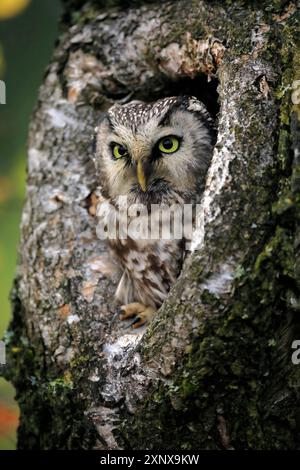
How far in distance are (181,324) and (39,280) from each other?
934 mm

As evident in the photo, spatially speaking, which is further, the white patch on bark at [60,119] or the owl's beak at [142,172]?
the white patch on bark at [60,119]

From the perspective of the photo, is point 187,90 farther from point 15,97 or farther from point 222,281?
point 15,97

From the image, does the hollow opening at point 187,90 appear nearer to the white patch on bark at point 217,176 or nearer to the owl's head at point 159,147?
the owl's head at point 159,147

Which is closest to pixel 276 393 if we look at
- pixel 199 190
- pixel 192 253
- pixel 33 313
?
pixel 192 253

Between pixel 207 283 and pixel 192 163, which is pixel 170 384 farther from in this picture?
pixel 192 163

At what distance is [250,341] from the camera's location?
1997 mm

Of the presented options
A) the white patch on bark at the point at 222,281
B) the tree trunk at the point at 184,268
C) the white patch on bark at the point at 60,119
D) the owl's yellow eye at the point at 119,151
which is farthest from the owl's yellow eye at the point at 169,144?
the white patch on bark at the point at 222,281

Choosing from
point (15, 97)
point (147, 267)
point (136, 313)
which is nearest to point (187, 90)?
point (147, 267)

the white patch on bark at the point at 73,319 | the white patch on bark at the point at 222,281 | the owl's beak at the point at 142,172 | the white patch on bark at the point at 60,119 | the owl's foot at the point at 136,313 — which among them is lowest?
the white patch on bark at the point at 222,281

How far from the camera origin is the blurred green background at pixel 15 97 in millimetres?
3703

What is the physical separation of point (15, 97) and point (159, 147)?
2082 mm

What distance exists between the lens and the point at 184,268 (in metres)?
2.14

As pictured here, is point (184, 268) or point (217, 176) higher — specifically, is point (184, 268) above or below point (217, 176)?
below

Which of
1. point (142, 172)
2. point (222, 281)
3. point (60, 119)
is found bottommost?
point (222, 281)
